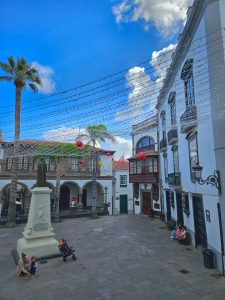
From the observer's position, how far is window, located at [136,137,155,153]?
928 inches

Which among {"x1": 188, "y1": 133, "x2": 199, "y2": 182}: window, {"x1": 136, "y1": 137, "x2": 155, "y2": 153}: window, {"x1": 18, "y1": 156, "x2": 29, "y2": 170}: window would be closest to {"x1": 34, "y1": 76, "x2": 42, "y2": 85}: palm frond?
{"x1": 18, "y1": 156, "x2": 29, "y2": 170}: window

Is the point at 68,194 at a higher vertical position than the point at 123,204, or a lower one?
higher

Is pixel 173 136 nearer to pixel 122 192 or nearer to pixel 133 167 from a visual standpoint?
pixel 133 167

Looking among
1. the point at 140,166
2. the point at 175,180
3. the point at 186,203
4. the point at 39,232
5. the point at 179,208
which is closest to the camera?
the point at 39,232

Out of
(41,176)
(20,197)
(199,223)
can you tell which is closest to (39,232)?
(41,176)

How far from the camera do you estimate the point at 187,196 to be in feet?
→ 40.6

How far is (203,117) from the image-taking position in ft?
29.9

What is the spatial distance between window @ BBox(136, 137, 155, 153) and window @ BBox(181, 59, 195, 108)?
39.4 ft

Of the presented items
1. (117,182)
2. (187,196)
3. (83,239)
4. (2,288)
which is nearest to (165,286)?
(2,288)

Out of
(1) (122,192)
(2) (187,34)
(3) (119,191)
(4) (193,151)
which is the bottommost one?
(1) (122,192)

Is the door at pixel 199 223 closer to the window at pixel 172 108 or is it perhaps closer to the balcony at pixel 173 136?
the balcony at pixel 173 136

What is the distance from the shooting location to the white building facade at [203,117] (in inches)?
314

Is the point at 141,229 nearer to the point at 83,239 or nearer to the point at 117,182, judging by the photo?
the point at 83,239

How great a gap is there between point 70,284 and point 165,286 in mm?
3211
